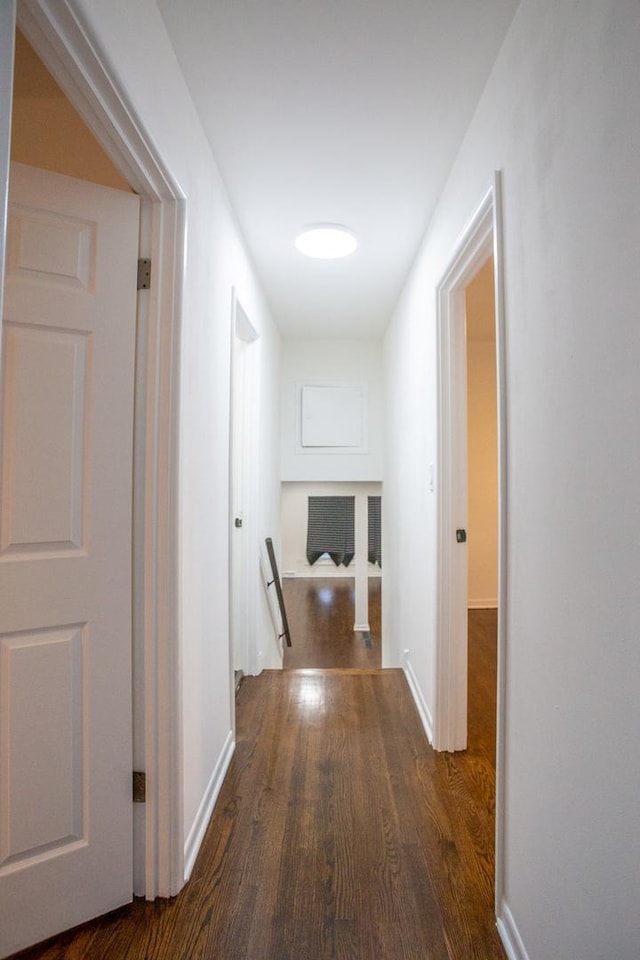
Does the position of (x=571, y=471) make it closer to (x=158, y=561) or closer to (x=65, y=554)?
(x=158, y=561)

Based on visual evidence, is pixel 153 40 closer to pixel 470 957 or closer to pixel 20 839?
pixel 20 839

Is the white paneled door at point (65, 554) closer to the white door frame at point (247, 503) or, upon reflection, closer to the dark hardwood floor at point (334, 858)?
the dark hardwood floor at point (334, 858)

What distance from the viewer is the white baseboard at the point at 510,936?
1.13 meters

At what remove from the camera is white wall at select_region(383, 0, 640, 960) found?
748 mm

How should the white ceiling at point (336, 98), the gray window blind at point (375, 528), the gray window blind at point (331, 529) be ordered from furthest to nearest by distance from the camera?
the gray window blind at point (331, 529) < the gray window blind at point (375, 528) < the white ceiling at point (336, 98)

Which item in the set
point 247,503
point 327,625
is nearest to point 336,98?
point 247,503

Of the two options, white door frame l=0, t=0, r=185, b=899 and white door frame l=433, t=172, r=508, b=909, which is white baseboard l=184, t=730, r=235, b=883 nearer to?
white door frame l=0, t=0, r=185, b=899

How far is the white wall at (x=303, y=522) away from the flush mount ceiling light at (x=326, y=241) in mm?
2282

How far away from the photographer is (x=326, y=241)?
236cm

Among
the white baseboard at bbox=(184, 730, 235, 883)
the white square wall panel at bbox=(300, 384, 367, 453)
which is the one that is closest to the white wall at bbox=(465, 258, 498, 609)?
the white square wall panel at bbox=(300, 384, 367, 453)

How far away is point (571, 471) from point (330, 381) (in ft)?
11.4

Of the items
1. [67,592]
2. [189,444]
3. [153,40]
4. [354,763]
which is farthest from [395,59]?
[354,763]

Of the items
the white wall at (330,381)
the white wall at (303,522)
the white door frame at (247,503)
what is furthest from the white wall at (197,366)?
the white wall at (303,522)

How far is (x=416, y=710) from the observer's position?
8.03 ft
